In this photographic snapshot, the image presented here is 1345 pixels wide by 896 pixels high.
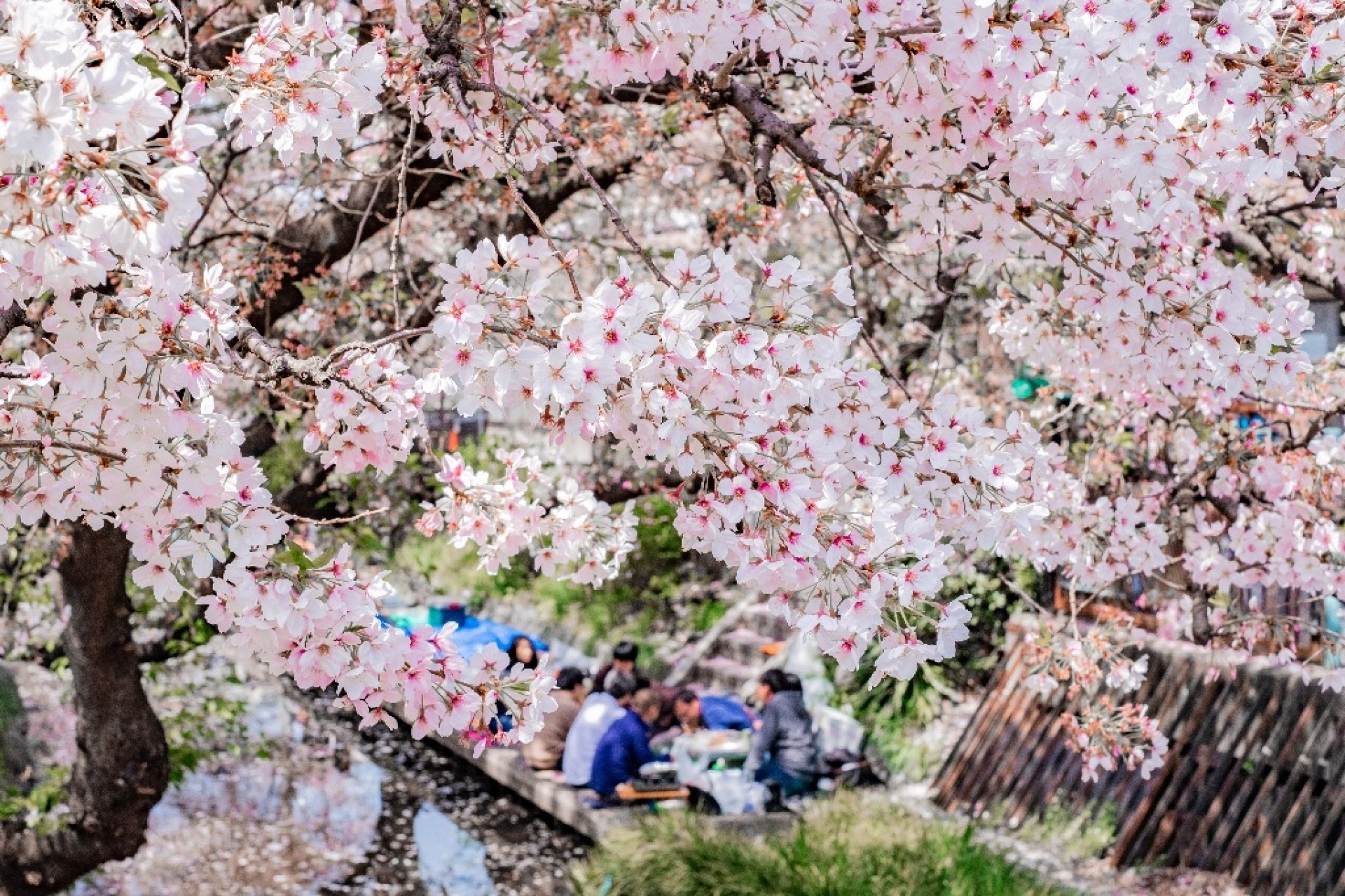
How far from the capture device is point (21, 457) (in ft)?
6.06

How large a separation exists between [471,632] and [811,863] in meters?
4.79

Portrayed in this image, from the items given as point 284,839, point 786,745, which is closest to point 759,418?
point 786,745

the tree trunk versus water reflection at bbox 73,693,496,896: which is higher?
the tree trunk

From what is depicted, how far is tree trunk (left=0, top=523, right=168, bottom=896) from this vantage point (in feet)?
14.0

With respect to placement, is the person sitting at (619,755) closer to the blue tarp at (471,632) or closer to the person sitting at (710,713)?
the person sitting at (710,713)

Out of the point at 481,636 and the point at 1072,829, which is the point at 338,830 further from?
the point at 1072,829

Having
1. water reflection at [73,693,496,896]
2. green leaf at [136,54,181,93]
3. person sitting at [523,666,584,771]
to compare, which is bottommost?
water reflection at [73,693,496,896]

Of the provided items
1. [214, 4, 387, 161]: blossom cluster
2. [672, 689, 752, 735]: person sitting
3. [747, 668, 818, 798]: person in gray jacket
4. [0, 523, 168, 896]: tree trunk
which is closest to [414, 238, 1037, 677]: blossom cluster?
[214, 4, 387, 161]: blossom cluster

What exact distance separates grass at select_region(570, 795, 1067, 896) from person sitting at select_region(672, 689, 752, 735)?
7.20ft

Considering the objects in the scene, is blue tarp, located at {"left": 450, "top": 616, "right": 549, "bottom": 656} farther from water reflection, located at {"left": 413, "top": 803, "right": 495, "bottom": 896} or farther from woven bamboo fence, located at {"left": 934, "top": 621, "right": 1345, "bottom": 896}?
woven bamboo fence, located at {"left": 934, "top": 621, "right": 1345, "bottom": 896}

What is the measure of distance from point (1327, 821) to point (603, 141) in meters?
4.33

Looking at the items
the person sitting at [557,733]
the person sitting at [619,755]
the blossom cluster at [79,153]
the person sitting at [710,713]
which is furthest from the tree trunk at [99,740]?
the person sitting at [710,713]

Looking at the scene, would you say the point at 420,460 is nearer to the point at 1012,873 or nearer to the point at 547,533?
the point at 1012,873

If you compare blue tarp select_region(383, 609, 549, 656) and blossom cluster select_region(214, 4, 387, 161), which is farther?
blue tarp select_region(383, 609, 549, 656)
